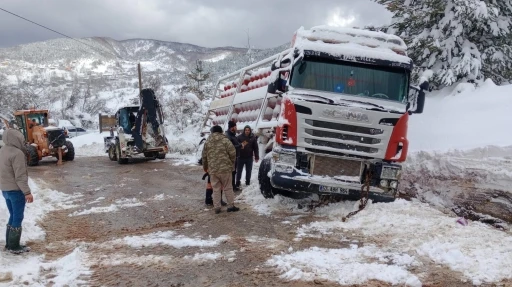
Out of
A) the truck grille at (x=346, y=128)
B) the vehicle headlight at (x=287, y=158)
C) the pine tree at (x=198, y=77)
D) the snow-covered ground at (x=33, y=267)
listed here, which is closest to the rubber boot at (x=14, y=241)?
the snow-covered ground at (x=33, y=267)

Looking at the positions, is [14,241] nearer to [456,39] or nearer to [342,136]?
[342,136]

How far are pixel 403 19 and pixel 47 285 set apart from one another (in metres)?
13.9

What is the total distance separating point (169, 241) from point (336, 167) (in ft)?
10.3

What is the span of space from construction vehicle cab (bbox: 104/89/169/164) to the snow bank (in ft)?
33.1

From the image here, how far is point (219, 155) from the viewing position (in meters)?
7.49

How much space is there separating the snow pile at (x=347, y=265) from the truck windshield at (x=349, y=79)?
318 centimetres

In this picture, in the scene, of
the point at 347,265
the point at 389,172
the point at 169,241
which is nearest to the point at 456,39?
the point at 389,172

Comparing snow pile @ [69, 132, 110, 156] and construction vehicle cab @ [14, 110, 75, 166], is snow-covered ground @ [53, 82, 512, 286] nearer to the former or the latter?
construction vehicle cab @ [14, 110, 75, 166]

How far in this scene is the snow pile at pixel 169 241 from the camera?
5.70 metres

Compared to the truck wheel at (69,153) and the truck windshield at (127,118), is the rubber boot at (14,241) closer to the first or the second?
the truck windshield at (127,118)

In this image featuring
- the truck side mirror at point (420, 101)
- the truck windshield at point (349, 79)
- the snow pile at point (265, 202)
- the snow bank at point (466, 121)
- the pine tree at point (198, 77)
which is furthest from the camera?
the pine tree at point (198, 77)

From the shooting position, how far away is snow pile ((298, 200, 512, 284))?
4.61 m

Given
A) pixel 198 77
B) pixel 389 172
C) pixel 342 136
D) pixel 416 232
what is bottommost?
pixel 416 232

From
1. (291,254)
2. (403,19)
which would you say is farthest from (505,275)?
(403,19)
